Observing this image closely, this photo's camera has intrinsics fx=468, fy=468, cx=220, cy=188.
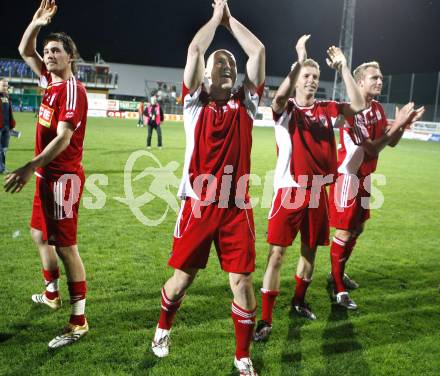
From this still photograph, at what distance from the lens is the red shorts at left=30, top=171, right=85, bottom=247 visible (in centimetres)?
370

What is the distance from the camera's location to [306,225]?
4184 millimetres

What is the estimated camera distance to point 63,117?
345 centimetres

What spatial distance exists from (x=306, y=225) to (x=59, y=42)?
2567 mm

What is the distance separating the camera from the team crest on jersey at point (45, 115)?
362 centimetres

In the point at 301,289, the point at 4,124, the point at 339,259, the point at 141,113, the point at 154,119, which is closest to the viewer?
the point at 301,289

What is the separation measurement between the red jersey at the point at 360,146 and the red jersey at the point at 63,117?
2581 millimetres

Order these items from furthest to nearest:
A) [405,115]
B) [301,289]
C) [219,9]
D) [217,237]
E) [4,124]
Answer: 1. [4,124]
2. [301,289]
3. [405,115]
4. [217,237]
5. [219,9]

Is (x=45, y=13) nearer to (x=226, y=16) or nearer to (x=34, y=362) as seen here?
(x=226, y=16)

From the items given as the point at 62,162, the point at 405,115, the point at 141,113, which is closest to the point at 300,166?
the point at 405,115

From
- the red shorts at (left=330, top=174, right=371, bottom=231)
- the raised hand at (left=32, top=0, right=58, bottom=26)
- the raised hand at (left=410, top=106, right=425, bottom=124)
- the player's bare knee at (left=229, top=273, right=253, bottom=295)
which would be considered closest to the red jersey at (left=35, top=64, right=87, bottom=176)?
the raised hand at (left=32, top=0, right=58, bottom=26)

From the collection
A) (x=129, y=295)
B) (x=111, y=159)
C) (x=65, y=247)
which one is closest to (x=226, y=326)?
(x=129, y=295)

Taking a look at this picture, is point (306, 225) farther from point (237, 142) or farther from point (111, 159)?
point (111, 159)

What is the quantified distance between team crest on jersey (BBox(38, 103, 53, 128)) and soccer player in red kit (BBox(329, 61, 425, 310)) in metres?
2.74

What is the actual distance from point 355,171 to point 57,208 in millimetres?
2930
